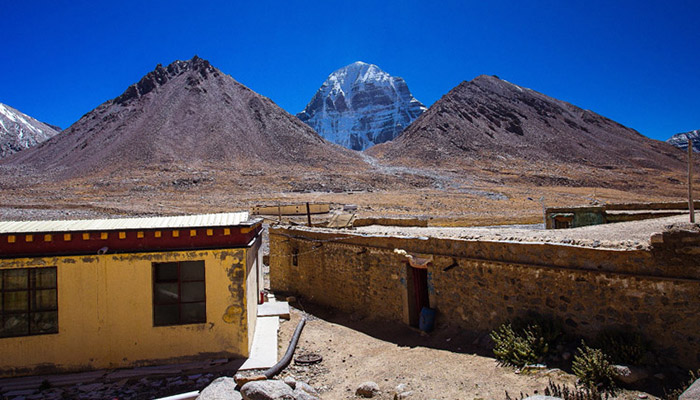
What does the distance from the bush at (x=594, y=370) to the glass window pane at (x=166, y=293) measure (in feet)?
24.8

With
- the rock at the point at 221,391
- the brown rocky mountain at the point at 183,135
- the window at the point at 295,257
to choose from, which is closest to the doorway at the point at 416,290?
the rock at the point at 221,391

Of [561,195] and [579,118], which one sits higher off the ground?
[579,118]

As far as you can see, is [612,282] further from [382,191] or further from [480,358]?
[382,191]

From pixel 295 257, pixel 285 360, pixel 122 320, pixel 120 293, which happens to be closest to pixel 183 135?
pixel 295 257

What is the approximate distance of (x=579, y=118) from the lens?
130 metres

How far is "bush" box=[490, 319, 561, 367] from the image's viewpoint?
7285 millimetres

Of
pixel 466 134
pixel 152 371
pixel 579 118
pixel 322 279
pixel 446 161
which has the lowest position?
pixel 152 371

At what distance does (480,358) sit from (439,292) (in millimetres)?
2333

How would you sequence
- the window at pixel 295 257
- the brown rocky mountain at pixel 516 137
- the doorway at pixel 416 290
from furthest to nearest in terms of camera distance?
the brown rocky mountain at pixel 516 137 → the window at pixel 295 257 → the doorway at pixel 416 290

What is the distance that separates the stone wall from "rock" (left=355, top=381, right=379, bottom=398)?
9.24 ft

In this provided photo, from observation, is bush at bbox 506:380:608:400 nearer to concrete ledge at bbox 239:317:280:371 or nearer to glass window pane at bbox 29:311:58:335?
concrete ledge at bbox 239:317:280:371

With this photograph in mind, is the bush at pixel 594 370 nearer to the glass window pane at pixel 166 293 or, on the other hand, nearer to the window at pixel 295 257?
the glass window pane at pixel 166 293

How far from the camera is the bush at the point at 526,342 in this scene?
729cm

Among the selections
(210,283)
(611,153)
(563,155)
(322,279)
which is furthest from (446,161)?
(210,283)
